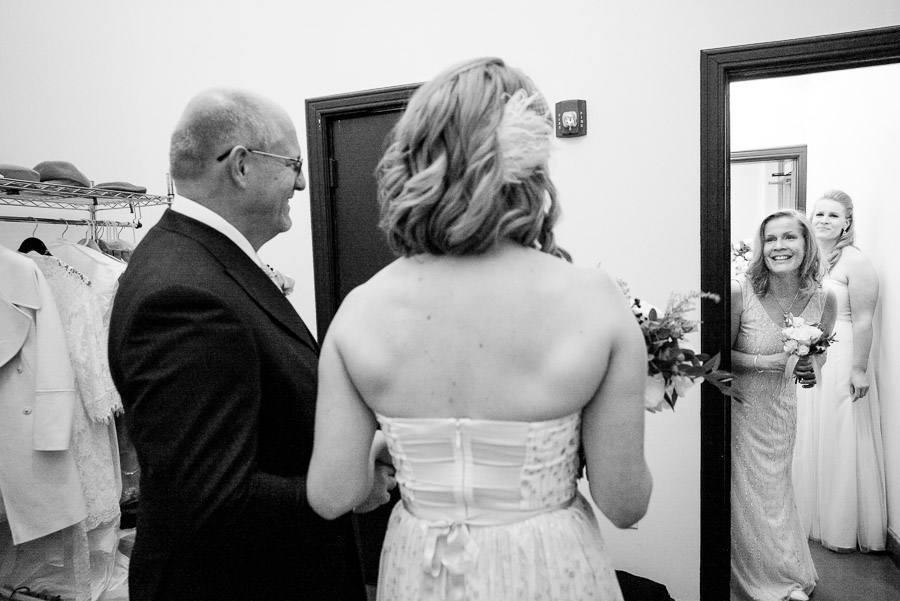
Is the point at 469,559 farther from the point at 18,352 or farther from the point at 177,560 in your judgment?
the point at 18,352

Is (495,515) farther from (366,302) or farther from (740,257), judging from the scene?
(740,257)

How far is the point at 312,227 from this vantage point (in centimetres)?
316

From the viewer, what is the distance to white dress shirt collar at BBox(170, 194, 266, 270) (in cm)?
127

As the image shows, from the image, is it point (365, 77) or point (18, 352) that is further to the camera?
point (365, 77)

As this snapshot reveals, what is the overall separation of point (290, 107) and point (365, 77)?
41 cm

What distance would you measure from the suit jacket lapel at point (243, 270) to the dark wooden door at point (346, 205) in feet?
5.98

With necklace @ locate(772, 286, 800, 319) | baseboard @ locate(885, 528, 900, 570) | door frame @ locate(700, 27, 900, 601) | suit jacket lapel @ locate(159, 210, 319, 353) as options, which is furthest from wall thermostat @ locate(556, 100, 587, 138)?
baseboard @ locate(885, 528, 900, 570)

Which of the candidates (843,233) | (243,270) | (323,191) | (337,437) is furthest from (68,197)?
(843,233)

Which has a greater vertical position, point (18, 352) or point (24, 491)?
point (18, 352)

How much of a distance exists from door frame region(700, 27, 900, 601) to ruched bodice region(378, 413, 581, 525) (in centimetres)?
162

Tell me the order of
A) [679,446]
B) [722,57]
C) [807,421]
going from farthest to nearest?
[807,421] < [679,446] < [722,57]

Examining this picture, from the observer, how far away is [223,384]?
106cm

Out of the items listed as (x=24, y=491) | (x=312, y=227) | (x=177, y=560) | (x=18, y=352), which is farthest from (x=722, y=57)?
(x=24, y=491)

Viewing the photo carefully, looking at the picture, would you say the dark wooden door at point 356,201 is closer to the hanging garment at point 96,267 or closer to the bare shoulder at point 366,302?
the hanging garment at point 96,267
